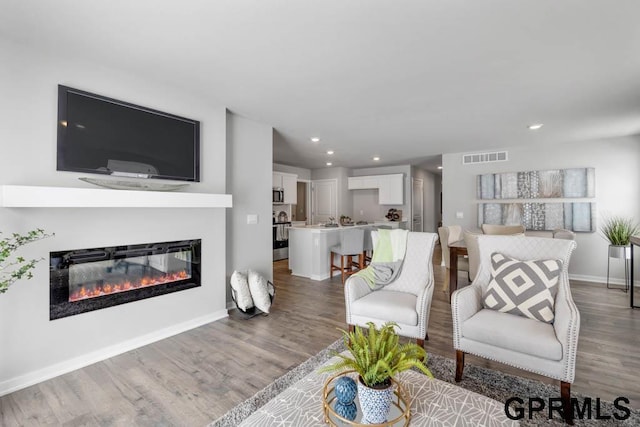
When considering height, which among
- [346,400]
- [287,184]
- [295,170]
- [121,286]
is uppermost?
[295,170]

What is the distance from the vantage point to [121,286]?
8.82 ft

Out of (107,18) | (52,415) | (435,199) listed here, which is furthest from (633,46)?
(435,199)

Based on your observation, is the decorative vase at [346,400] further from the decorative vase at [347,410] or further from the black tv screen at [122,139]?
the black tv screen at [122,139]

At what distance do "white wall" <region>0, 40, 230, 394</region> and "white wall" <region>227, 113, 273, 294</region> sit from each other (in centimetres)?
67

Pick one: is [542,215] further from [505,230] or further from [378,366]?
[378,366]

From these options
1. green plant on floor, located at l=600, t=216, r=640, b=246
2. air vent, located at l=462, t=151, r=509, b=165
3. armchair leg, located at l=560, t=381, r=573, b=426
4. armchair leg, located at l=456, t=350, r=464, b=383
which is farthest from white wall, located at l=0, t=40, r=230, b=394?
green plant on floor, located at l=600, t=216, r=640, b=246

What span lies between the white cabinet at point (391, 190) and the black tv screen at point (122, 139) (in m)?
5.62

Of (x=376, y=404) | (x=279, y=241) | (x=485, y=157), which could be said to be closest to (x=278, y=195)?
(x=279, y=241)

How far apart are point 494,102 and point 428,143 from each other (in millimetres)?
2018

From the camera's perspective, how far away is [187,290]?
122 inches

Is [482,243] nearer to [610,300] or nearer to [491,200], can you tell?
[610,300]

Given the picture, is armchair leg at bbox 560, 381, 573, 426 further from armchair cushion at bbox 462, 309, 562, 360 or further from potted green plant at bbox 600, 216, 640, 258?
potted green plant at bbox 600, 216, 640, 258

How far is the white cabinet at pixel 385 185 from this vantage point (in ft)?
25.2

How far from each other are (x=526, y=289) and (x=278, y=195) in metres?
5.60
